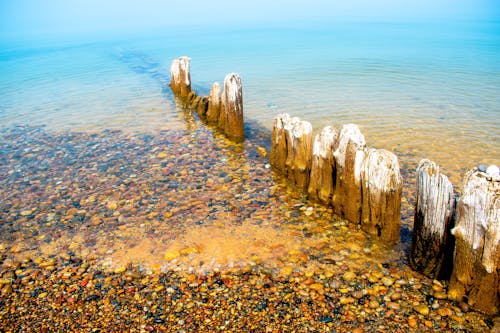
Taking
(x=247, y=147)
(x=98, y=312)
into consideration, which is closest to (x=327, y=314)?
(x=98, y=312)

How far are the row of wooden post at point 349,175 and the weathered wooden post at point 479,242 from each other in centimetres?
137

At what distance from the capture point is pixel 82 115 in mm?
15242

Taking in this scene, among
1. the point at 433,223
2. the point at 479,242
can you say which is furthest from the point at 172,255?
the point at 479,242

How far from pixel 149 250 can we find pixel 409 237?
14.8 ft

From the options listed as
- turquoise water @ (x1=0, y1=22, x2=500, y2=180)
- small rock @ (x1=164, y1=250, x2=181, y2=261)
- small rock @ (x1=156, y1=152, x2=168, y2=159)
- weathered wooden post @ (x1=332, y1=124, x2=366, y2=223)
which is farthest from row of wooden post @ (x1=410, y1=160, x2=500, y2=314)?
small rock @ (x1=156, y1=152, x2=168, y2=159)

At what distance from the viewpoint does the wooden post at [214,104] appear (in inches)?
491

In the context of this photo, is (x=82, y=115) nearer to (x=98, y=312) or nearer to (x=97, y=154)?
(x=97, y=154)

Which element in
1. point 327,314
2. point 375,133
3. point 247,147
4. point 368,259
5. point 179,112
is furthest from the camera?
point 179,112

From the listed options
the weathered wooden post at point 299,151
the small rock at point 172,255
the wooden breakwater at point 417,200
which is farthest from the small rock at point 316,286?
the weathered wooden post at point 299,151

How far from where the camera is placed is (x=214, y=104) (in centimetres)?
1278

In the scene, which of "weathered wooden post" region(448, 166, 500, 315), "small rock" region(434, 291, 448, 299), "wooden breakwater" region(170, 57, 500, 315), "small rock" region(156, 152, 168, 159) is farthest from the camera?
"small rock" region(156, 152, 168, 159)

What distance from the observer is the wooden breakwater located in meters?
4.04

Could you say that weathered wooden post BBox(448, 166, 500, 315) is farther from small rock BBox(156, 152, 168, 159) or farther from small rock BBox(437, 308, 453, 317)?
small rock BBox(156, 152, 168, 159)

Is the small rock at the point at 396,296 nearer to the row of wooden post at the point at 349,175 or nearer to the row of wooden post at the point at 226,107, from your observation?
the row of wooden post at the point at 349,175
